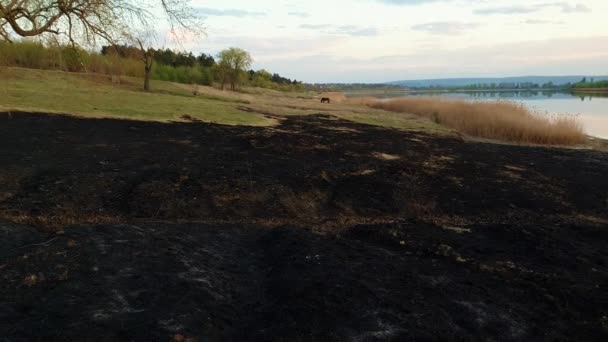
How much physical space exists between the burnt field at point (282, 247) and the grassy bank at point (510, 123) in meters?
13.3

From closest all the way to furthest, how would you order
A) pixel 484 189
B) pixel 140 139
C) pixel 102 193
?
pixel 102 193, pixel 484 189, pixel 140 139

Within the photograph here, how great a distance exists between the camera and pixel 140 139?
1374 centimetres

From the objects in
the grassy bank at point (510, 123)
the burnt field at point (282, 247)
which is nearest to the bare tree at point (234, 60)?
the grassy bank at point (510, 123)

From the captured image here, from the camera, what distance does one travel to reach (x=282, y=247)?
6293mm

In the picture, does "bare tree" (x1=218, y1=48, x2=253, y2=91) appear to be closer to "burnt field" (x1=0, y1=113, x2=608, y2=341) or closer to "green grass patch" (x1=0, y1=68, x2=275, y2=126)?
"green grass patch" (x1=0, y1=68, x2=275, y2=126)

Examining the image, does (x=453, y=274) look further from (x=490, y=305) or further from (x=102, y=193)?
(x=102, y=193)

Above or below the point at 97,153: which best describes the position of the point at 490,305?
below

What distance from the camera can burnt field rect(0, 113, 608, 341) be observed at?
14.2ft

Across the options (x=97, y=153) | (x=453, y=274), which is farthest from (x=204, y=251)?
(x=97, y=153)

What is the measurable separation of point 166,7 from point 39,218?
34.3 feet

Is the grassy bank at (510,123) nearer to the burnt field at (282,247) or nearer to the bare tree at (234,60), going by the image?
the burnt field at (282,247)

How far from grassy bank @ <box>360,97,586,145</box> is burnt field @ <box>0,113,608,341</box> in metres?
13.3

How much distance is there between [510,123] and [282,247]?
23.5m

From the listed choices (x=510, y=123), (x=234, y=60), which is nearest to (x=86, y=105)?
(x=510, y=123)
